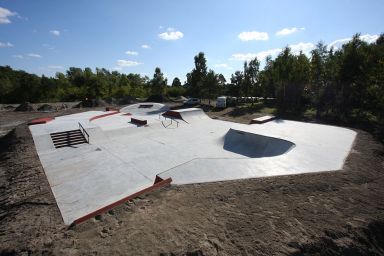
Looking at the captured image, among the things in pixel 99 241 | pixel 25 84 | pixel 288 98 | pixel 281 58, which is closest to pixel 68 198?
pixel 99 241

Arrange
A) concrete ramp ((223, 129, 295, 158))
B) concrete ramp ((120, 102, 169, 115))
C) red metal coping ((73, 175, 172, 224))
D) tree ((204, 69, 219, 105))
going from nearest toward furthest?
red metal coping ((73, 175, 172, 224)) → concrete ramp ((223, 129, 295, 158)) → concrete ramp ((120, 102, 169, 115)) → tree ((204, 69, 219, 105))

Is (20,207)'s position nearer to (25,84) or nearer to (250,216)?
(250,216)

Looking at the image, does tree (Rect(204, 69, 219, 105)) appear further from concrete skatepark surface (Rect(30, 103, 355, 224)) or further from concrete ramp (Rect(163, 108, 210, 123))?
concrete skatepark surface (Rect(30, 103, 355, 224))

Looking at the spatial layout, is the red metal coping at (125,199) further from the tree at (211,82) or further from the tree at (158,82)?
the tree at (158,82)

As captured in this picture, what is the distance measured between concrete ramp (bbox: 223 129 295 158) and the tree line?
20.4 feet

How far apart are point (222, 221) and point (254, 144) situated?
8992 millimetres

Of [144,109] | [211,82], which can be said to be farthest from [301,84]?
[144,109]

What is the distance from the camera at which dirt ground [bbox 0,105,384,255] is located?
15.0 feet

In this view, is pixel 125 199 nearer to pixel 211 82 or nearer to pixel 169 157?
pixel 169 157

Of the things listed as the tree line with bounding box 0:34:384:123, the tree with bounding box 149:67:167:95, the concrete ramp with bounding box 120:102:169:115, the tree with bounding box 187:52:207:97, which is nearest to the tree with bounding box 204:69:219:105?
the tree line with bounding box 0:34:384:123

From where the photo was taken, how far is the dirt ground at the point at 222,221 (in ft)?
15.0

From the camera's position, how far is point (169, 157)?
11.6m

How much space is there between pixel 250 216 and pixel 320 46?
3990cm

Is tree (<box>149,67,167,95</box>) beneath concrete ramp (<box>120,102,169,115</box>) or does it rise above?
above
